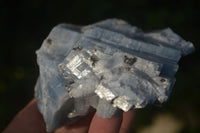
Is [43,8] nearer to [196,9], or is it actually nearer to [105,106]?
[105,106]

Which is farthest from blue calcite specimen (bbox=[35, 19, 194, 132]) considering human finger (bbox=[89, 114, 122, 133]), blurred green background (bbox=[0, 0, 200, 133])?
blurred green background (bbox=[0, 0, 200, 133])

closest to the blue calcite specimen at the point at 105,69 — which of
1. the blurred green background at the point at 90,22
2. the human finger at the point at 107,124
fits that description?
the human finger at the point at 107,124

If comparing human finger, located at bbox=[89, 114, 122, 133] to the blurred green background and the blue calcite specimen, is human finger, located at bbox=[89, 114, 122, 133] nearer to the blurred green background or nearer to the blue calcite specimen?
the blue calcite specimen

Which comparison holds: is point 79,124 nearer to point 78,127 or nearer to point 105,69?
point 78,127

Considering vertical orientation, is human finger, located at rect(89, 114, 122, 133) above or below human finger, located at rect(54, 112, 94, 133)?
above

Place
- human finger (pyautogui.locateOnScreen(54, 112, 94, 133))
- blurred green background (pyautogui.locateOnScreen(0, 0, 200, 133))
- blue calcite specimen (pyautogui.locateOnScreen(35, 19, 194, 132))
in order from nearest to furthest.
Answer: blue calcite specimen (pyautogui.locateOnScreen(35, 19, 194, 132)), human finger (pyautogui.locateOnScreen(54, 112, 94, 133)), blurred green background (pyautogui.locateOnScreen(0, 0, 200, 133))

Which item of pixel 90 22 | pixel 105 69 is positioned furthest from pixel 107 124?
pixel 90 22

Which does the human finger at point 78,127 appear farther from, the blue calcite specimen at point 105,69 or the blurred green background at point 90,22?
the blurred green background at point 90,22
